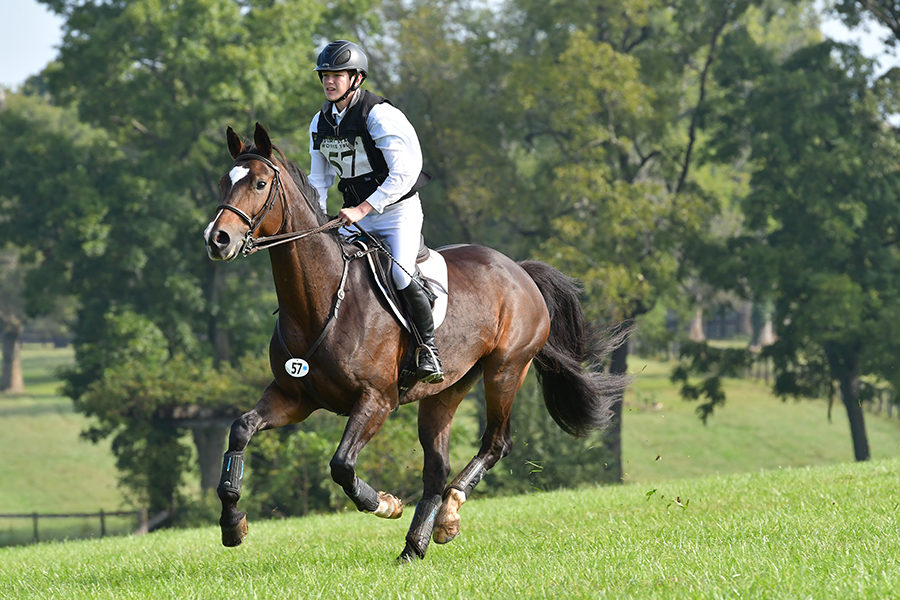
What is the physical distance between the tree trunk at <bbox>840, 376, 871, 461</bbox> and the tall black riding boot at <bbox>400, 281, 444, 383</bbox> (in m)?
26.2

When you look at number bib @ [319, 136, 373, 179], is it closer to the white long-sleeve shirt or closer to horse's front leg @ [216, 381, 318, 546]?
the white long-sleeve shirt

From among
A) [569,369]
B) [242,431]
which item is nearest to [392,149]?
[242,431]

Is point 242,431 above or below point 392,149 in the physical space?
below

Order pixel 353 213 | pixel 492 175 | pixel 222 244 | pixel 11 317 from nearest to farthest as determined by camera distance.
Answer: pixel 222 244 → pixel 353 213 → pixel 492 175 → pixel 11 317

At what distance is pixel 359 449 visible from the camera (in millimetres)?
7402

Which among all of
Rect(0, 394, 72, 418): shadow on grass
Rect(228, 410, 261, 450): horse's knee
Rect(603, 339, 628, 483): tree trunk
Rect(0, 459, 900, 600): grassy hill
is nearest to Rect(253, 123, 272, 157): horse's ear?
Rect(228, 410, 261, 450): horse's knee

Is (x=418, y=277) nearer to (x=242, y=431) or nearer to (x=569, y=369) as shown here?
(x=242, y=431)

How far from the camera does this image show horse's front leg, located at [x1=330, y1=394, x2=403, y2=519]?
7.27 m

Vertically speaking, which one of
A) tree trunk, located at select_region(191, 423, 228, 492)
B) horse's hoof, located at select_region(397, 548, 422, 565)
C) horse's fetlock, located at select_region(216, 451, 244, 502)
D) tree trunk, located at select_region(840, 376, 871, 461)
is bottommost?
tree trunk, located at select_region(191, 423, 228, 492)

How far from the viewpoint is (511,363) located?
9.22 metres

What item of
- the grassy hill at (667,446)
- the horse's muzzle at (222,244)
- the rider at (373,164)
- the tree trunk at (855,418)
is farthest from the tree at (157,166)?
the horse's muzzle at (222,244)

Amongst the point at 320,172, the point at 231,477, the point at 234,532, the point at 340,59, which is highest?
the point at 340,59

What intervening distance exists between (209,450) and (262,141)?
90.9 ft

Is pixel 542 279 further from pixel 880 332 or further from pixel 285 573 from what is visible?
pixel 880 332
